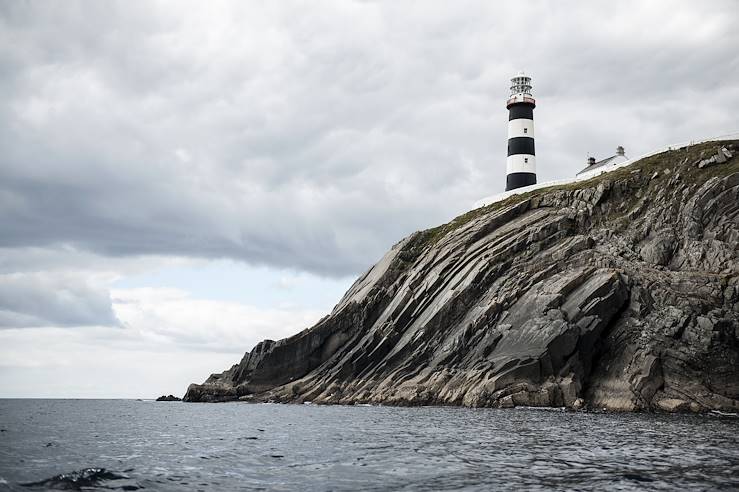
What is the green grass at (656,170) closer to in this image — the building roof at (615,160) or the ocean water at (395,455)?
the building roof at (615,160)

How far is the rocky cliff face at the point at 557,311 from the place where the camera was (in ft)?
214

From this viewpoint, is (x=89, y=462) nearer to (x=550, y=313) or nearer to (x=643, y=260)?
(x=550, y=313)

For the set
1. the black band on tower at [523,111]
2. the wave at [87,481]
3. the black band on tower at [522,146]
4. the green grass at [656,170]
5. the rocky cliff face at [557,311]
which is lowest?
the wave at [87,481]

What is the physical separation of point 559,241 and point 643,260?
9726 mm

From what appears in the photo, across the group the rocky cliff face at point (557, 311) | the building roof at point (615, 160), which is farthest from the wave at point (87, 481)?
the building roof at point (615, 160)

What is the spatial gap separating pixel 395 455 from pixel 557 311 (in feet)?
A: 135

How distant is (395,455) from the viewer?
3281 centimetres

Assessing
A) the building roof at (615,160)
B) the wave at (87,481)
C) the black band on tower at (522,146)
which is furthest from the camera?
the black band on tower at (522,146)

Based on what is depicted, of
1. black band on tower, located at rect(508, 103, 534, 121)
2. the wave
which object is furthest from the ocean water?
black band on tower, located at rect(508, 103, 534, 121)

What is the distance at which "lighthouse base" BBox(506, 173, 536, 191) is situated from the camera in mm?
105438

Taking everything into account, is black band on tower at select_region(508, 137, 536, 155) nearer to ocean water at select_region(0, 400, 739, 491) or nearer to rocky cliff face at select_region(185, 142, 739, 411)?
rocky cliff face at select_region(185, 142, 739, 411)

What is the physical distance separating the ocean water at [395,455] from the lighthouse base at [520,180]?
56.0 meters

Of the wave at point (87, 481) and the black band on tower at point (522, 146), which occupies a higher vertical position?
the black band on tower at point (522, 146)

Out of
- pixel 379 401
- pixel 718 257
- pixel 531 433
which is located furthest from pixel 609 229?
pixel 531 433
